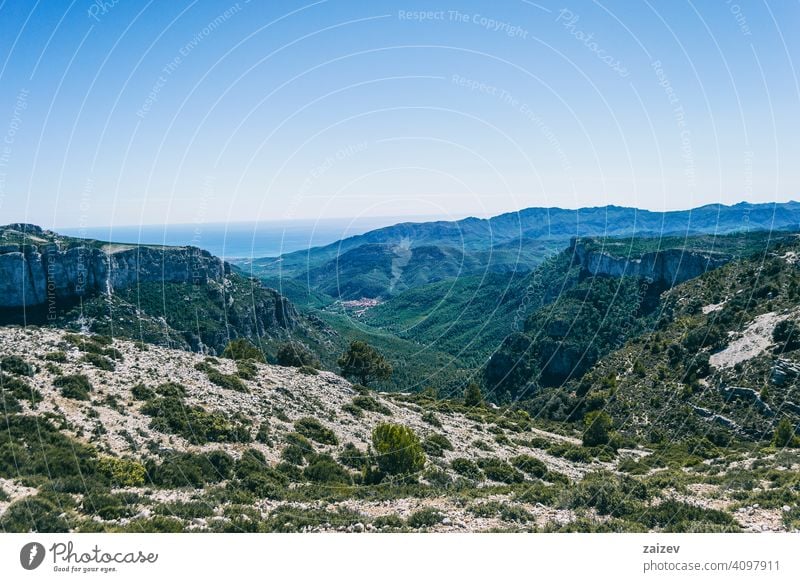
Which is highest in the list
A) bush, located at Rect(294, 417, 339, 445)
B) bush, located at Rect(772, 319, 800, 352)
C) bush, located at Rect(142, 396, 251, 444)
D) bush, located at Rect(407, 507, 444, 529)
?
bush, located at Rect(772, 319, 800, 352)

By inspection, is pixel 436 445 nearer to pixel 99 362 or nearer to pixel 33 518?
pixel 33 518

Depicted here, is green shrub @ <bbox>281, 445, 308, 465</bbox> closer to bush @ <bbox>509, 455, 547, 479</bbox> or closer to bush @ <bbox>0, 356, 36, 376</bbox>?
bush @ <bbox>509, 455, 547, 479</bbox>

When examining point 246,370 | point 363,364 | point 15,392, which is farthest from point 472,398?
point 15,392

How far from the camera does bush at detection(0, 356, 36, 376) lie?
2573 cm

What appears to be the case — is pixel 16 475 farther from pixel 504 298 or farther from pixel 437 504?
pixel 504 298

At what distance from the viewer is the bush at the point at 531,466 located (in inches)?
1139

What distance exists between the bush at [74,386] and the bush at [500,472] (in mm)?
22451

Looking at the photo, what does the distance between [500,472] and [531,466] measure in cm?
376

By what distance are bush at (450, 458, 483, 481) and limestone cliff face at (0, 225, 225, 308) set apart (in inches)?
4638

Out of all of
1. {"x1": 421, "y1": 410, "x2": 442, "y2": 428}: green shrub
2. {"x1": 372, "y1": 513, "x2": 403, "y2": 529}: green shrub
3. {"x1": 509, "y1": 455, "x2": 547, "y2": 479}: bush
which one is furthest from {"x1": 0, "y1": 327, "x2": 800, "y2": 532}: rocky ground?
{"x1": 509, "y1": 455, "x2": 547, "y2": 479}: bush

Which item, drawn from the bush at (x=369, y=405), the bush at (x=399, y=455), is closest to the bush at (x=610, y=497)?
the bush at (x=399, y=455)

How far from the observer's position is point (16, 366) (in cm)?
2623

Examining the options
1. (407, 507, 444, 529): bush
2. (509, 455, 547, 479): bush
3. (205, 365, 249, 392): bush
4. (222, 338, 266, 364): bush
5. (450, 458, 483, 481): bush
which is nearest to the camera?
(407, 507, 444, 529): bush

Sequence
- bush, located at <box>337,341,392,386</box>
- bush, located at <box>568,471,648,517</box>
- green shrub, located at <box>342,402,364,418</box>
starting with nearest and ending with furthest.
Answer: bush, located at <box>568,471,648,517</box> → green shrub, located at <box>342,402,364,418</box> → bush, located at <box>337,341,392,386</box>
